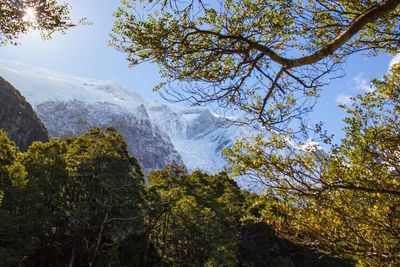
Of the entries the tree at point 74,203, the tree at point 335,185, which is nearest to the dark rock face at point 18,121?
the tree at point 74,203

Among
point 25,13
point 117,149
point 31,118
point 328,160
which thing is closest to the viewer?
point 328,160

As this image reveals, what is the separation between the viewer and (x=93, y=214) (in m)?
31.5

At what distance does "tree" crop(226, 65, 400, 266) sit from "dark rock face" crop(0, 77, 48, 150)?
8702cm

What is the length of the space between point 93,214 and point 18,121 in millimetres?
66764

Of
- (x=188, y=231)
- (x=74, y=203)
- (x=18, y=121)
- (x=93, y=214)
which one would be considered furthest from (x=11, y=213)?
(x=18, y=121)

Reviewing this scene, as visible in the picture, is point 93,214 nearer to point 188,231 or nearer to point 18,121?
point 188,231

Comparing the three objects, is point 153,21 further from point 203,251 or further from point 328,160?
point 203,251

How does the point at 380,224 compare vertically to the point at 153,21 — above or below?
below

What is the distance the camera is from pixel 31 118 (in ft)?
304

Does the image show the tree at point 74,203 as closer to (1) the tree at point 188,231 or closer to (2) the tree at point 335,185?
(1) the tree at point 188,231

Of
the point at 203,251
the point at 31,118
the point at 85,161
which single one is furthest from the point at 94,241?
the point at 31,118

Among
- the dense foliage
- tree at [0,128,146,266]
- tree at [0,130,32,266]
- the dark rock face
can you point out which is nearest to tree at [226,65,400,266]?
the dense foliage

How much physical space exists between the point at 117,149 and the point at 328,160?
30.0m

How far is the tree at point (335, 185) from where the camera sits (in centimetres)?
702
